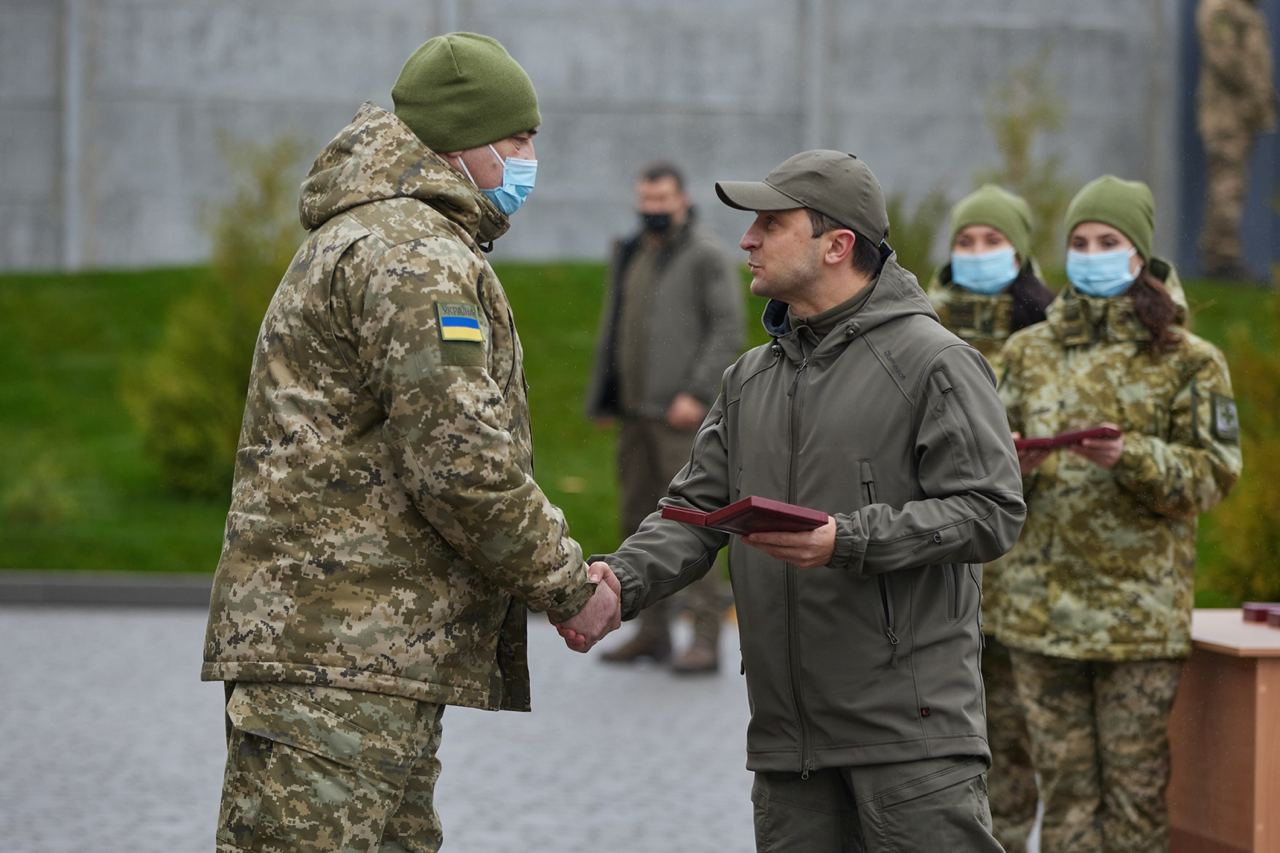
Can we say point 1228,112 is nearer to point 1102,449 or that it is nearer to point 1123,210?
point 1123,210

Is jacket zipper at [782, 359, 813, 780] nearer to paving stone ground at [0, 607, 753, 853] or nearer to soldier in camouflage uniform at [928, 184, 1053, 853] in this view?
soldier in camouflage uniform at [928, 184, 1053, 853]

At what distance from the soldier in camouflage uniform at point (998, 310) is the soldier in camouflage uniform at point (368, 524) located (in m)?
2.41

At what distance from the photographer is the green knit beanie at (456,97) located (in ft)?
13.5

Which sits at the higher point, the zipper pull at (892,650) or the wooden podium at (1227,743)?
the zipper pull at (892,650)

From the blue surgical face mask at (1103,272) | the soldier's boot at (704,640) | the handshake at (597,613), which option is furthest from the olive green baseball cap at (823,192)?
the soldier's boot at (704,640)

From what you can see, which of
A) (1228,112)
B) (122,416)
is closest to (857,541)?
(122,416)

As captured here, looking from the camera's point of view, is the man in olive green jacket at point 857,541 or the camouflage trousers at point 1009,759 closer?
the man in olive green jacket at point 857,541

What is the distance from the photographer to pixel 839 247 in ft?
13.8

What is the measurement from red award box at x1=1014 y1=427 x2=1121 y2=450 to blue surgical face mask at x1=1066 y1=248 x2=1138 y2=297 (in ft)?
2.14

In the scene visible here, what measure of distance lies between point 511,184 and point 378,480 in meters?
0.77

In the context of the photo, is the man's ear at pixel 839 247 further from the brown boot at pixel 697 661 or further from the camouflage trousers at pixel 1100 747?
the brown boot at pixel 697 661

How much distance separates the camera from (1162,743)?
543 centimetres

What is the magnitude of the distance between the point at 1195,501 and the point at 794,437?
1697 mm

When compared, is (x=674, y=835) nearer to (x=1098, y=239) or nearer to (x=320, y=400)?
(x=1098, y=239)
